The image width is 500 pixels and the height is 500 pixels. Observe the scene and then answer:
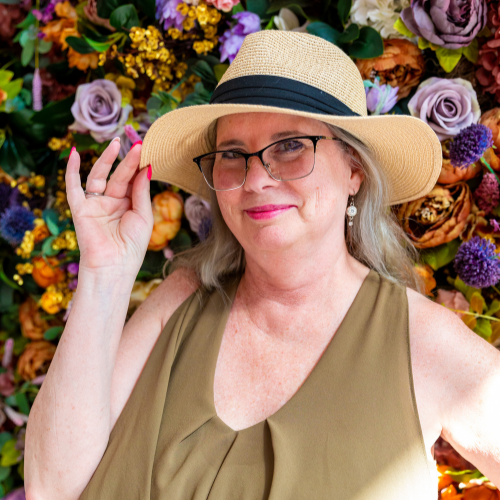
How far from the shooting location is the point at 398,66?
1.58 meters

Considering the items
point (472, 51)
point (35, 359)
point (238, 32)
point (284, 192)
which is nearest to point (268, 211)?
point (284, 192)

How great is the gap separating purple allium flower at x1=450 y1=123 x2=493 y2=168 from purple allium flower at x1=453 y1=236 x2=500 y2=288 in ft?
0.79

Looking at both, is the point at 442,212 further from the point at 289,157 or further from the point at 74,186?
the point at 74,186

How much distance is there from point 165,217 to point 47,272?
1.75 ft

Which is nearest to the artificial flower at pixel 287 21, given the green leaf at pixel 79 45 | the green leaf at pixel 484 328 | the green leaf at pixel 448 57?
the green leaf at pixel 448 57

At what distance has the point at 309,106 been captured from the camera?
4.00 ft

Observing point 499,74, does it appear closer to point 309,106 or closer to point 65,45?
point 309,106

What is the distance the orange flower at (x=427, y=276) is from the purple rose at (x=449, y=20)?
687mm

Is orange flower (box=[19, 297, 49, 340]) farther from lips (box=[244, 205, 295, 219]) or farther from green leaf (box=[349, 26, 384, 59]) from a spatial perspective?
green leaf (box=[349, 26, 384, 59])

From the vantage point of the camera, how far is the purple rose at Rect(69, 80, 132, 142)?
1780 millimetres

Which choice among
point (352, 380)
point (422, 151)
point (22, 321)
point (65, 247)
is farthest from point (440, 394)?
point (22, 321)

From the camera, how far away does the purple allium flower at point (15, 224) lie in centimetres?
194

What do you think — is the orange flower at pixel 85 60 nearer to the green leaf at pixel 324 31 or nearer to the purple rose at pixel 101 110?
the purple rose at pixel 101 110

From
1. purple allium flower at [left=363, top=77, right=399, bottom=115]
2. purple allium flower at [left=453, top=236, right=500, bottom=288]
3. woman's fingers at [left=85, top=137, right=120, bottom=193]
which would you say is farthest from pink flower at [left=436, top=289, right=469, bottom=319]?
woman's fingers at [left=85, top=137, right=120, bottom=193]
